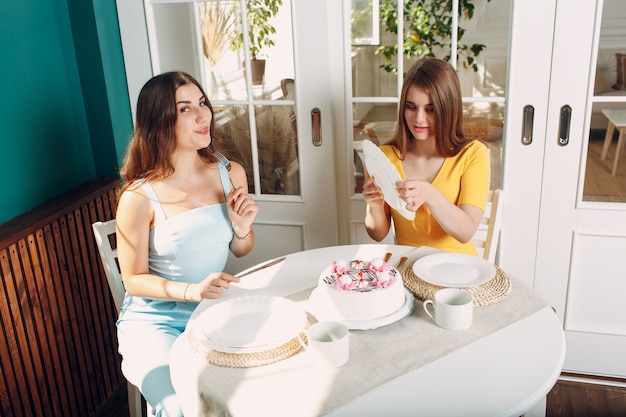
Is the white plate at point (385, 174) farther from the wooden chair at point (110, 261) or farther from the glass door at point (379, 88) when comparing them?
the wooden chair at point (110, 261)

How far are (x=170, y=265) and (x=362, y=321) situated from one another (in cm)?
70

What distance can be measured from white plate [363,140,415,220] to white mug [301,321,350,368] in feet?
1.68

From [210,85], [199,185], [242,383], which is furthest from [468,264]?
[210,85]

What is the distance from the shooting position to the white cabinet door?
1990 mm

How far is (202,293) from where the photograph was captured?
1492 mm

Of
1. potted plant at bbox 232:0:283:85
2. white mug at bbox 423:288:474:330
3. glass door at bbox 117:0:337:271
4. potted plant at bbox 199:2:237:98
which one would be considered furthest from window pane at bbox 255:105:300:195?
white mug at bbox 423:288:474:330

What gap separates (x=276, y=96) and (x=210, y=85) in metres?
0.29

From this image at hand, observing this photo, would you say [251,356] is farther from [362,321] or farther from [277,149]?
[277,149]

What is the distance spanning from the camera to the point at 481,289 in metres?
1.39

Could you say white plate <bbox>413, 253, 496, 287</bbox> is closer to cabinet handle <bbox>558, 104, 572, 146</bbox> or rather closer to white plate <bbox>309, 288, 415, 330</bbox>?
white plate <bbox>309, 288, 415, 330</bbox>

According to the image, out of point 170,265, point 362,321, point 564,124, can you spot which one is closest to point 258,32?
point 170,265

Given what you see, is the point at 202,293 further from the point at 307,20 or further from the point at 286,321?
the point at 307,20

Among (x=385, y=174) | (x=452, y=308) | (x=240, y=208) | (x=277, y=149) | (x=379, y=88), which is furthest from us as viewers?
(x=277, y=149)

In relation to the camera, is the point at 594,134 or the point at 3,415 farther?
the point at 594,134
